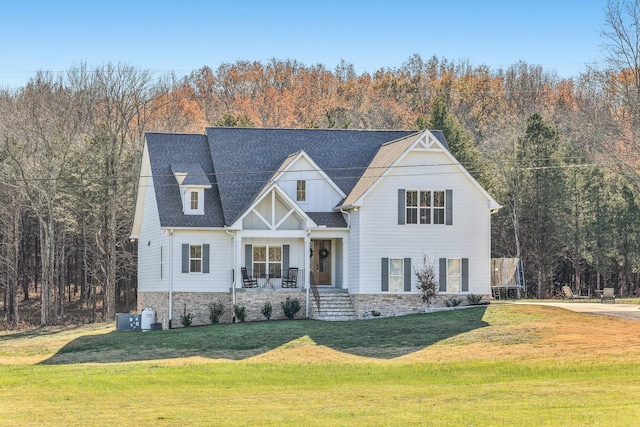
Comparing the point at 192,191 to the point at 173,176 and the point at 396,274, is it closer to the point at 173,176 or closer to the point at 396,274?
the point at 173,176

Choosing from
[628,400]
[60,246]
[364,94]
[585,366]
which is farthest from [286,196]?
[364,94]

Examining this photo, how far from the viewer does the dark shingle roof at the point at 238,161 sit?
1651 inches

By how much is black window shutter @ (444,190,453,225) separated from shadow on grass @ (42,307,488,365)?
394cm

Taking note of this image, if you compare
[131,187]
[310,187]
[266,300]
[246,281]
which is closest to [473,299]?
[310,187]

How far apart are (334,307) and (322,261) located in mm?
3557

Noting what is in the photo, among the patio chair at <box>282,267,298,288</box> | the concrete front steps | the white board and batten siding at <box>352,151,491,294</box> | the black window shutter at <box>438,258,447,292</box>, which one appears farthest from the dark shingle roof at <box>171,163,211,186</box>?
the black window shutter at <box>438,258,447,292</box>

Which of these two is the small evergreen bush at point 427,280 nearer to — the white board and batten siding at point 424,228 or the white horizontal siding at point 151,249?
the white board and batten siding at point 424,228

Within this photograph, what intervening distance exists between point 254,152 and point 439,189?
9302 millimetres

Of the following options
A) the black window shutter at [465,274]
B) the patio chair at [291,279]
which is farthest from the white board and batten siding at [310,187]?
the black window shutter at [465,274]

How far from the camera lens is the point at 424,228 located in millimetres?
40594

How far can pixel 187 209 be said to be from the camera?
1644 inches

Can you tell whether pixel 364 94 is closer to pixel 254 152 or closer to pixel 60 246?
pixel 60 246

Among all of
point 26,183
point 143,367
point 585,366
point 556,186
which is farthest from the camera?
point 556,186

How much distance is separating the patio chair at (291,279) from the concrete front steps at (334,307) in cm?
106
